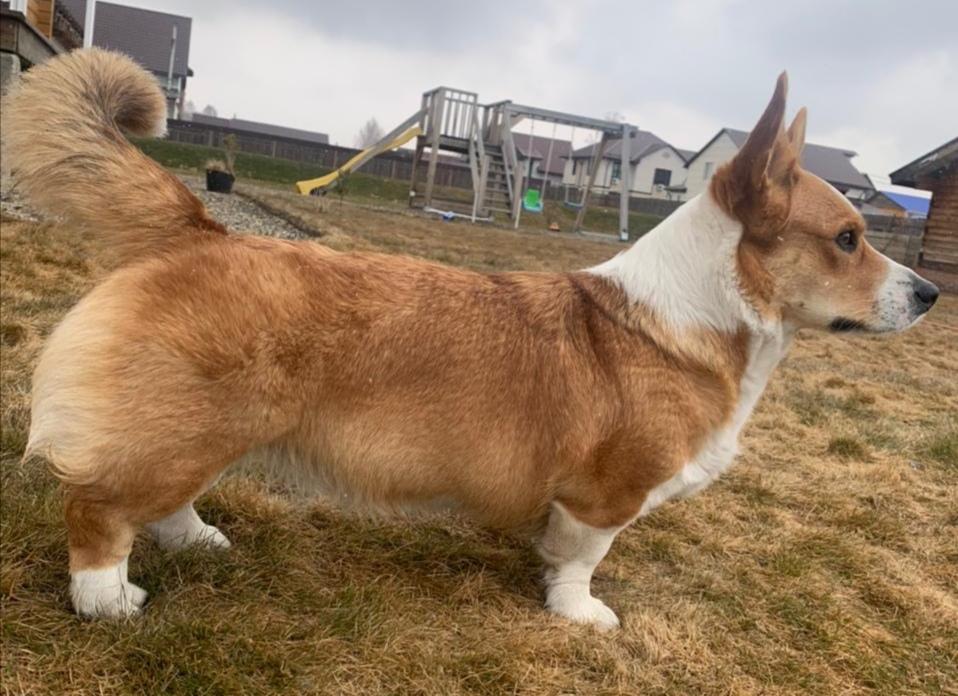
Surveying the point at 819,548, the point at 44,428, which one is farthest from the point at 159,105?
the point at 819,548

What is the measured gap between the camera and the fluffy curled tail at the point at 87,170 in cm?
244

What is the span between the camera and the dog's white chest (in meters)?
2.83

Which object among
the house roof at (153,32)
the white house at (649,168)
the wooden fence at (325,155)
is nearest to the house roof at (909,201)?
the white house at (649,168)

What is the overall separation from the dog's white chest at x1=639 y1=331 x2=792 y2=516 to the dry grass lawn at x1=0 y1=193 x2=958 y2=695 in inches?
21.0

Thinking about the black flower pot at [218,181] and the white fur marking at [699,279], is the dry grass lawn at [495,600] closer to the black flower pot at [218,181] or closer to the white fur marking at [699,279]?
the white fur marking at [699,279]

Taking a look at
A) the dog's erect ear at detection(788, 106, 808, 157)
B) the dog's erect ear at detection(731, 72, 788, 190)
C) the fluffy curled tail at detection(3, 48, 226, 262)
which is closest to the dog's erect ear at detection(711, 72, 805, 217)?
the dog's erect ear at detection(731, 72, 788, 190)

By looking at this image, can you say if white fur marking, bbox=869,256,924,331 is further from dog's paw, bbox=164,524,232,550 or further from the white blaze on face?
dog's paw, bbox=164,524,232,550

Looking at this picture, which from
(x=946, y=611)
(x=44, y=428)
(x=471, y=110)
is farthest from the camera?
(x=471, y=110)

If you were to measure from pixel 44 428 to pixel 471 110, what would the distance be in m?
24.9

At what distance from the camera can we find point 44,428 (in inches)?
88.3

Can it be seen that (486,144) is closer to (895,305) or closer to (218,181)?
(218,181)

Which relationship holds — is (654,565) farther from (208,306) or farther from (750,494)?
(208,306)

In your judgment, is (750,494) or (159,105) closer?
(159,105)

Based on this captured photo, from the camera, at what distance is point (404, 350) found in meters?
2.52
